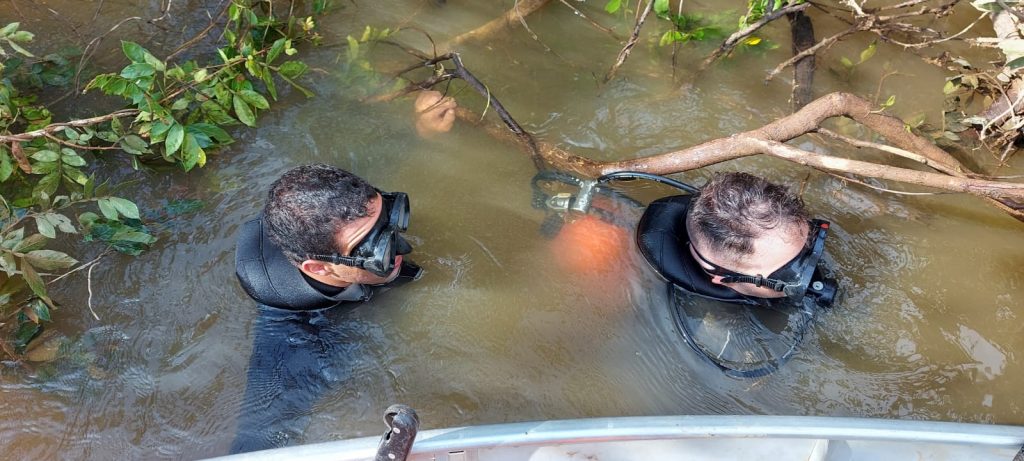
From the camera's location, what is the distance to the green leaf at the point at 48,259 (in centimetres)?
242

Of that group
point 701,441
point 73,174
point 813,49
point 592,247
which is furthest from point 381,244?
point 813,49

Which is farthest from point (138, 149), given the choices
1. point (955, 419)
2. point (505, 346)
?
point (955, 419)

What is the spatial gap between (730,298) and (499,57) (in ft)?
7.04

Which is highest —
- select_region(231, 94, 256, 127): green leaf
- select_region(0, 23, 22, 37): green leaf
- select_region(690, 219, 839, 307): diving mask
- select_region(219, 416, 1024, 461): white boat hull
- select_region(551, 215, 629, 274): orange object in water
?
select_region(0, 23, 22, 37): green leaf

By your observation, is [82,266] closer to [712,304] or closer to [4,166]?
[4,166]

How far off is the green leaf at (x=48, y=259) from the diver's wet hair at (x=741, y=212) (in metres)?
2.59

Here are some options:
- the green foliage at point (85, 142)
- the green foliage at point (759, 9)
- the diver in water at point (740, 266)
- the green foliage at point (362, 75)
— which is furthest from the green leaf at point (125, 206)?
the green foliage at point (759, 9)

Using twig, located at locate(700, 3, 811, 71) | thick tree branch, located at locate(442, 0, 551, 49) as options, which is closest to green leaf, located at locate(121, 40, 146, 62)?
thick tree branch, located at locate(442, 0, 551, 49)

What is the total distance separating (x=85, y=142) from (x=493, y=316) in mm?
2180

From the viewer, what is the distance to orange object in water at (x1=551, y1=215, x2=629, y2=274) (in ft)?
9.79

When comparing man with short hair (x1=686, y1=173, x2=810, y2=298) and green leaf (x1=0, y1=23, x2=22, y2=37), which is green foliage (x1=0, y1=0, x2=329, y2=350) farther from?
man with short hair (x1=686, y1=173, x2=810, y2=298)

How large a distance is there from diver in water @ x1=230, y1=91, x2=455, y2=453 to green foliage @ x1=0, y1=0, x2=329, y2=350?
67 centimetres

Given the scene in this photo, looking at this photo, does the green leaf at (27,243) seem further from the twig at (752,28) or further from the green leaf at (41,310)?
the twig at (752,28)

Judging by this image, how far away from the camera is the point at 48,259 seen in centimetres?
244
